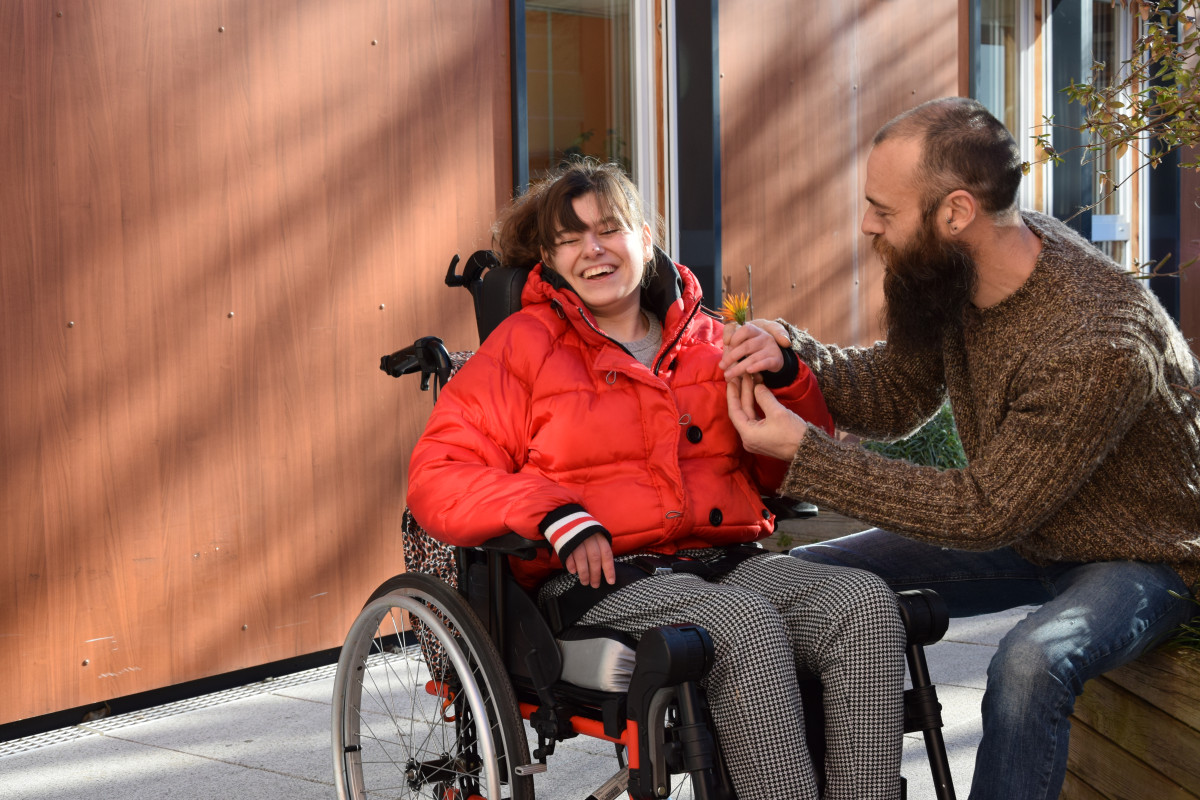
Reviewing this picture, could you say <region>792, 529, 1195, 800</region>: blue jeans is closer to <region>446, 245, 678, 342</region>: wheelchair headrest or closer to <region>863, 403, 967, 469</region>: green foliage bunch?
<region>446, 245, 678, 342</region>: wheelchair headrest

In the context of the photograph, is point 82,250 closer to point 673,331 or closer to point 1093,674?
point 673,331

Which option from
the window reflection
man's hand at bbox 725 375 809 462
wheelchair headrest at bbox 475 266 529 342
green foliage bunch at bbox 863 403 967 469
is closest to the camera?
man's hand at bbox 725 375 809 462

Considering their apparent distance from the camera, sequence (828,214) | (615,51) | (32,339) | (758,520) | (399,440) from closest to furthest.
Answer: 1. (758,520)
2. (32,339)
3. (399,440)
4. (615,51)
5. (828,214)

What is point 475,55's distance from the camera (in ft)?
13.7

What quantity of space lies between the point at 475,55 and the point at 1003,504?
2671 millimetres

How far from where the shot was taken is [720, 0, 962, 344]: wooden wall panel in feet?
16.8

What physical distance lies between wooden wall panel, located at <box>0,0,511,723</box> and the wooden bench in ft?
7.68

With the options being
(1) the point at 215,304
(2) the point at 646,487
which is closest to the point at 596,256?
(2) the point at 646,487

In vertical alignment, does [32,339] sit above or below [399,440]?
above

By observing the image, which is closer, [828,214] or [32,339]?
[32,339]

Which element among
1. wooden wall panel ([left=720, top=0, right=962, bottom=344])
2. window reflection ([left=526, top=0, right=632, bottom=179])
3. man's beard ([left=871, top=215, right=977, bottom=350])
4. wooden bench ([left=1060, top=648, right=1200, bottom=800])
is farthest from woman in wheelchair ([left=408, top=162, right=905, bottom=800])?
wooden wall panel ([left=720, top=0, right=962, bottom=344])

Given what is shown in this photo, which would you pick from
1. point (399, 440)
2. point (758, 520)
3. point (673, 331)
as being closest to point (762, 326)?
point (673, 331)

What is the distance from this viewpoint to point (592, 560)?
204cm

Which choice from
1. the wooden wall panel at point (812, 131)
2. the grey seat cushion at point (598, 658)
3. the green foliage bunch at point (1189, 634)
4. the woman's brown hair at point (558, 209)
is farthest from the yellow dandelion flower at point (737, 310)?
the wooden wall panel at point (812, 131)
